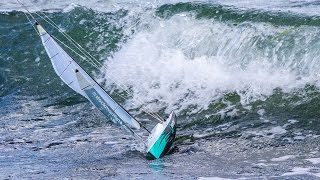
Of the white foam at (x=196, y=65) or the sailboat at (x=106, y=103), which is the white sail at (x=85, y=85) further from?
the white foam at (x=196, y=65)

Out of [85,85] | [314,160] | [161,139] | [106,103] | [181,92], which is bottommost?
[181,92]

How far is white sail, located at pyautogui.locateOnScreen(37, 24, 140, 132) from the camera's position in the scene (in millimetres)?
10609

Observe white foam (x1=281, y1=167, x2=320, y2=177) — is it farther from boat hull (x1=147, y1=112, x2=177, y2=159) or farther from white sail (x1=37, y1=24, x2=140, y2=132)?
white sail (x1=37, y1=24, x2=140, y2=132)

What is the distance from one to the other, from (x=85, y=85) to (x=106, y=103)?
44 centimetres

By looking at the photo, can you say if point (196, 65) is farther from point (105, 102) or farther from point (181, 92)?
point (105, 102)

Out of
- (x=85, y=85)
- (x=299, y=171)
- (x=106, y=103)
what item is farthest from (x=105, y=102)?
(x=299, y=171)

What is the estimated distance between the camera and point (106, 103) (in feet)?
35.3

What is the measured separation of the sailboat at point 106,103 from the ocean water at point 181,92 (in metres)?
0.23

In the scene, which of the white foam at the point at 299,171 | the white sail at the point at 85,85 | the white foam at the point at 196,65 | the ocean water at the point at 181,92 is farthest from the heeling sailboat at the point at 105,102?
the white foam at the point at 196,65

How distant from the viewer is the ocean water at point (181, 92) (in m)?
10.1

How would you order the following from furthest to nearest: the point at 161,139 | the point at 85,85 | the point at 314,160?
the point at 85,85
the point at 161,139
the point at 314,160

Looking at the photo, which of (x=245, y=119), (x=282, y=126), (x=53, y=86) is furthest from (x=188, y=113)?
(x=53, y=86)

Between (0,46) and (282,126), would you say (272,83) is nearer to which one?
(282,126)

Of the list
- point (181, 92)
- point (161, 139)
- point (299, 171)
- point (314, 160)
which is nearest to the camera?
point (299, 171)
